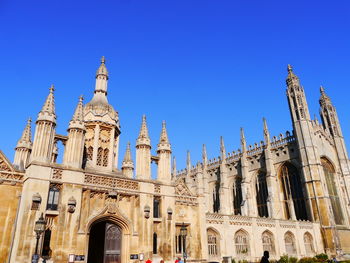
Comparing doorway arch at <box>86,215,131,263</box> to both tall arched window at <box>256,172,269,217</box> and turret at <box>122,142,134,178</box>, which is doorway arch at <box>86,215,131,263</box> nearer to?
turret at <box>122,142,134,178</box>

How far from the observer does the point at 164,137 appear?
75.4ft

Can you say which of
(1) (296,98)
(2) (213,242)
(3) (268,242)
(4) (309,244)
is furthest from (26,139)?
(1) (296,98)

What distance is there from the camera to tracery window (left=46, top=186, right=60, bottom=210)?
52.0 feet

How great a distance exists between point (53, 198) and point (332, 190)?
40.6m

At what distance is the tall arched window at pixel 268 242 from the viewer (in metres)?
30.2

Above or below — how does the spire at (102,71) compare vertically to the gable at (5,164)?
above

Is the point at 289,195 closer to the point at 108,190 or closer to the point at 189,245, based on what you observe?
the point at 189,245

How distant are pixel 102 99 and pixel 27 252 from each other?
16706 mm

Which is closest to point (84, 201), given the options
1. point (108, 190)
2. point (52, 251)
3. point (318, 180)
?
point (108, 190)

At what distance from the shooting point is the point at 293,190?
42812 mm

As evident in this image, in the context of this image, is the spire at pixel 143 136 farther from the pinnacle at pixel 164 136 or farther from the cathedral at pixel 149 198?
the pinnacle at pixel 164 136

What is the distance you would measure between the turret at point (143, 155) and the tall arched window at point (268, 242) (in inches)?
682

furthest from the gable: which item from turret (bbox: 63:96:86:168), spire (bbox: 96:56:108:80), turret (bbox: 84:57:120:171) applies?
spire (bbox: 96:56:108:80)

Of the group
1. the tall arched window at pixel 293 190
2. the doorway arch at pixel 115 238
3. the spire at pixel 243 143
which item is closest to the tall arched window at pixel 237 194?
the spire at pixel 243 143
